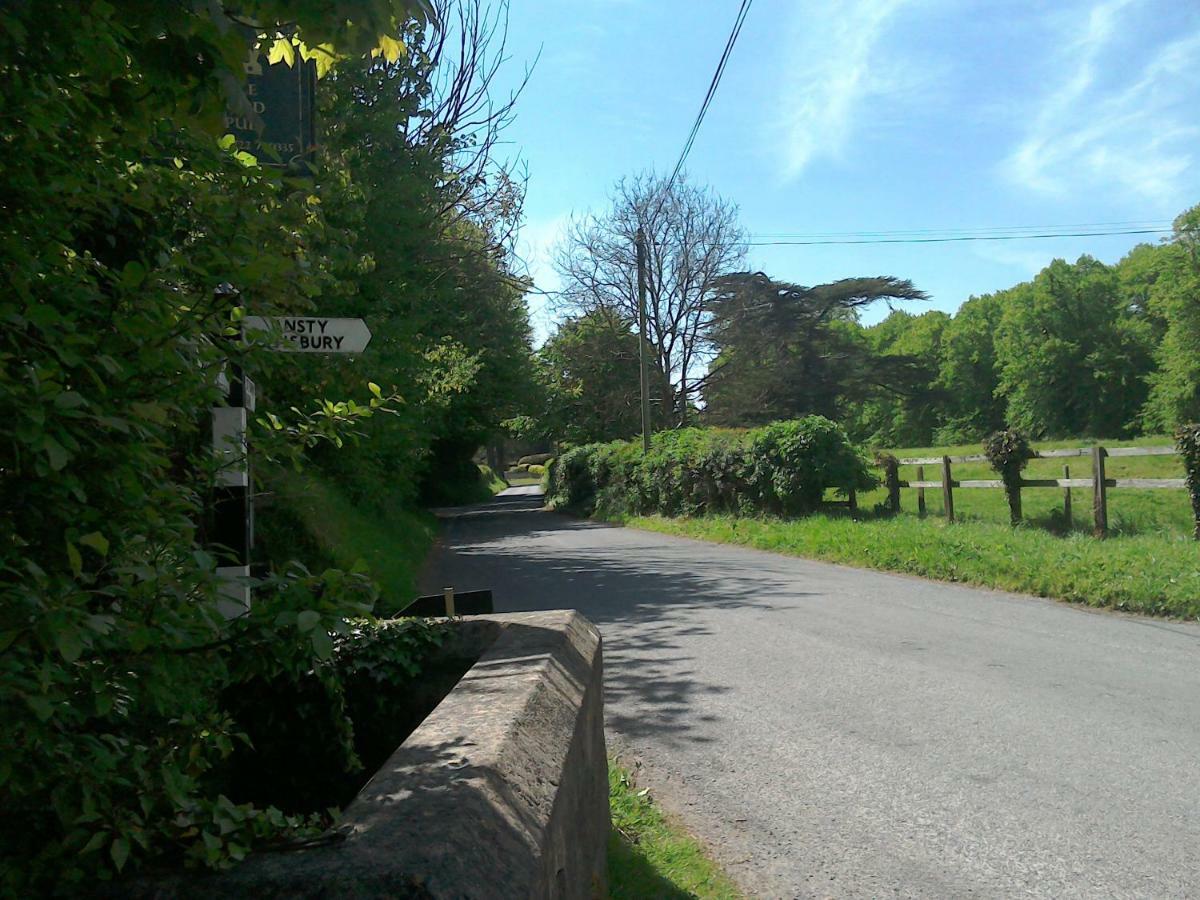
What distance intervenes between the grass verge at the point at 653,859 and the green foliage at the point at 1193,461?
11.3 metres

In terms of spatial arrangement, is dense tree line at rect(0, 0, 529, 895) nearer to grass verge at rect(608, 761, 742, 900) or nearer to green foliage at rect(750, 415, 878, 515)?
grass verge at rect(608, 761, 742, 900)

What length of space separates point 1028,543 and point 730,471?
11253 millimetres

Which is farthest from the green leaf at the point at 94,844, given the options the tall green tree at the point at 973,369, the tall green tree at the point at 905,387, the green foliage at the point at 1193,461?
the tall green tree at the point at 973,369

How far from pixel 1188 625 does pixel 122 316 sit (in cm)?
1035

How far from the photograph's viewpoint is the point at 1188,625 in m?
9.56

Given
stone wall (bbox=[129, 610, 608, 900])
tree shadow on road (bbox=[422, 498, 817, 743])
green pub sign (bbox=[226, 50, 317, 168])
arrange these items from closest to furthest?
stone wall (bbox=[129, 610, 608, 900])
green pub sign (bbox=[226, 50, 317, 168])
tree shadow on road (bbox=[422, 498, 817, 743])

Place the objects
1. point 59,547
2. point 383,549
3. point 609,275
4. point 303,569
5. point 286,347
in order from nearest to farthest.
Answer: point 59,547, point 303,569, point 286,347, point 383,549, point 609,275

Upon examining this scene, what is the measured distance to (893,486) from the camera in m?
20.5

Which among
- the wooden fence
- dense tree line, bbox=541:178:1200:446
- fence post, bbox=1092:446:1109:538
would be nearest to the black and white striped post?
the wooden fence

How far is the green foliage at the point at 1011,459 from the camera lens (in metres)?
16.5

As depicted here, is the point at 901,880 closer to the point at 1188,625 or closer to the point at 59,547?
the point at 59,547

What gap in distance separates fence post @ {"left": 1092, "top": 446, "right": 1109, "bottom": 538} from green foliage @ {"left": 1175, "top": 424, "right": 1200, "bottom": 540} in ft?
4.05

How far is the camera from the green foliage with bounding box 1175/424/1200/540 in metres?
13.1

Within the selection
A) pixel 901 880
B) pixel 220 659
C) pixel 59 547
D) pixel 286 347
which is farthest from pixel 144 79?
pixel 901 880
